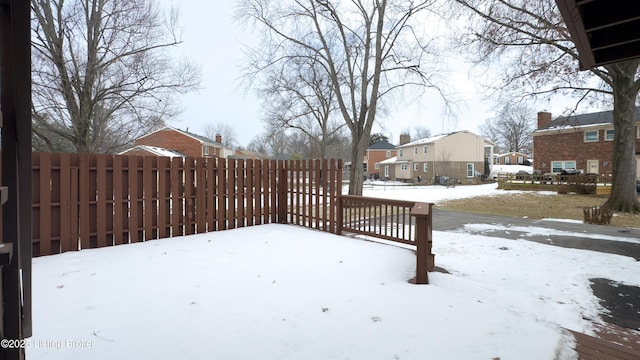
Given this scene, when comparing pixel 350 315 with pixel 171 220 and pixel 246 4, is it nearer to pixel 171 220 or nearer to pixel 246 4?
pixel 171 220

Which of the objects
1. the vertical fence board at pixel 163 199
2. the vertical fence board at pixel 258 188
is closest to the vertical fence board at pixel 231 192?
the vertical fence board at pixel 258 188

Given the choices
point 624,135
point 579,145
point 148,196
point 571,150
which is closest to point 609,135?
point 579,145

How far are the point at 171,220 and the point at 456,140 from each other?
121 ft

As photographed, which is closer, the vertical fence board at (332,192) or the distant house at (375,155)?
the vertical fence board at (332,192)

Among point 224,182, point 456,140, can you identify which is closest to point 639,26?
point 224,182

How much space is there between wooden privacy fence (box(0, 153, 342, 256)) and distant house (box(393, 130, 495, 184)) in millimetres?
31039

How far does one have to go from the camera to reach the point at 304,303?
323 cm

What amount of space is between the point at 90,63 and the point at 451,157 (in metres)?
34.9

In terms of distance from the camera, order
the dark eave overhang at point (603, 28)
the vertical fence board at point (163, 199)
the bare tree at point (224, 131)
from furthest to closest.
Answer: the bare tree at point (224, 131) → the vertical fence board at point (163, 199) → the dark eave overhang at point (603, 28)

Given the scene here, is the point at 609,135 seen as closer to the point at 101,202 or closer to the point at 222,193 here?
the point at 222,193

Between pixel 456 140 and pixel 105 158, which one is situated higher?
pixel 456 140

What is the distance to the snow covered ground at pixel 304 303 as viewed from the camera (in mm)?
2473

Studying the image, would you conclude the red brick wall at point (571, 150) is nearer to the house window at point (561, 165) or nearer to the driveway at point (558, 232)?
the house window at point (561, 165)

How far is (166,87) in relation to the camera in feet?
43.9
